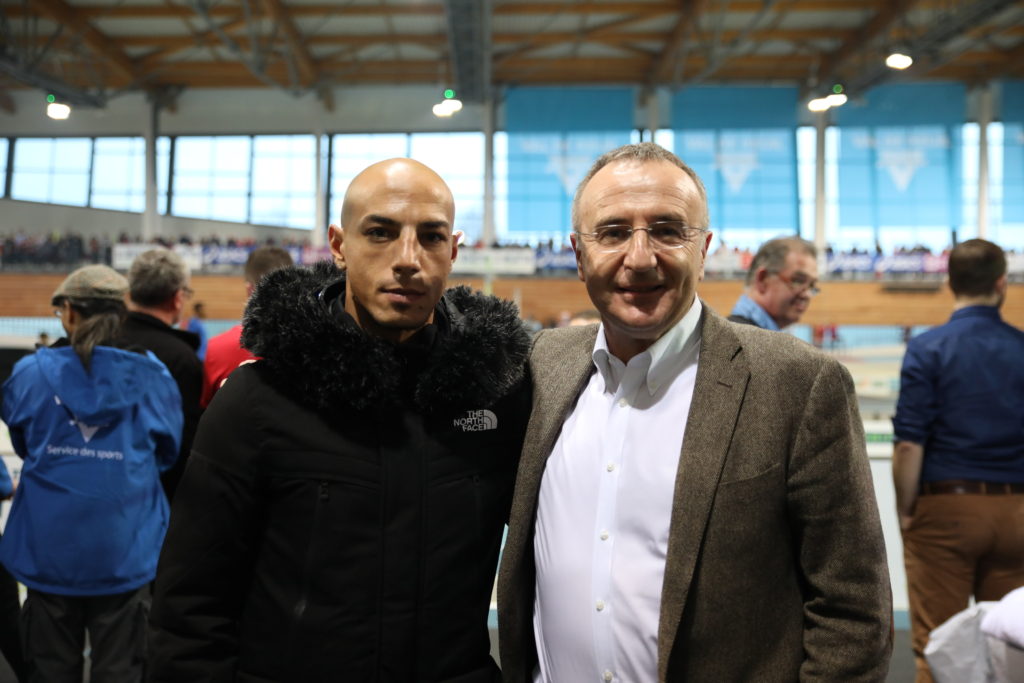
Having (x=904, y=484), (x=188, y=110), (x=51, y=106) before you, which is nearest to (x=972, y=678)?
(x=904, y=484)

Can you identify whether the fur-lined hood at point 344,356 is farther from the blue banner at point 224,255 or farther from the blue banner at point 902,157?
the blue banner at point 902,157

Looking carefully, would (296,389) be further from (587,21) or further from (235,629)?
(587,21)

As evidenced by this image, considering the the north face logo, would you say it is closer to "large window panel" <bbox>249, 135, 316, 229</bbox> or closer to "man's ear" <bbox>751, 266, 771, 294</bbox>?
"man's ear" <bbox>751, 266, 771, 294</bbox>

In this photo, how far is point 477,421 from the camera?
138 centimetres

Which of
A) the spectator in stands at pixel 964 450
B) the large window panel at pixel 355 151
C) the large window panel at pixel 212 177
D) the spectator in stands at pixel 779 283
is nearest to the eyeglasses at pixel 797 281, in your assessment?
the spectator in stands at pixel 779 283

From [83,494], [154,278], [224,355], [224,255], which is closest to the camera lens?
[83,494]

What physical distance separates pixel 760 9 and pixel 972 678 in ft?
44.7

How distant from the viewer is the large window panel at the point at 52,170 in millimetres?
16094

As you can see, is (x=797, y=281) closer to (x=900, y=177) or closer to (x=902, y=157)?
(x=900, y=177)

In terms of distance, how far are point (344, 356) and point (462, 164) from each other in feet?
49.8

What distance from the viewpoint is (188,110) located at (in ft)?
54.0

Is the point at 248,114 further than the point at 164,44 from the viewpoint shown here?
Yes

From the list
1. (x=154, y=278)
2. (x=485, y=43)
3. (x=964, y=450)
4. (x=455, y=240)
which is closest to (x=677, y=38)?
(x=485, y=43)

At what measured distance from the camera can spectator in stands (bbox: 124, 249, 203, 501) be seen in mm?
2773
